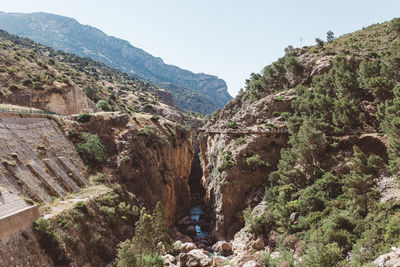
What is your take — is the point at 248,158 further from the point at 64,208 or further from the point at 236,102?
the point at 236,102

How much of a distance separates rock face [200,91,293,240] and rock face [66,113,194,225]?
10.8m

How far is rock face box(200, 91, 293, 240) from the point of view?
5094 centimetres

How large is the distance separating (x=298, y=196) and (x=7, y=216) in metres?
38.6

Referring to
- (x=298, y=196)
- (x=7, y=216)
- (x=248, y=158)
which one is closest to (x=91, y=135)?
(x=7, y=216)

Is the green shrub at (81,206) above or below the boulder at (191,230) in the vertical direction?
above

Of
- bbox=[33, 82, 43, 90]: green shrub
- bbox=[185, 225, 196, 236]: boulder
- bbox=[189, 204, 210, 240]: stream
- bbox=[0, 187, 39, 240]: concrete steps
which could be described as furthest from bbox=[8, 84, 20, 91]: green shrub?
bbox=[189, 204, 210, 240]: stream

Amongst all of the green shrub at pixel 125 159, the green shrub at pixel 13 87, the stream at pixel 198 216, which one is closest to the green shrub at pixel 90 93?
the green shrub at pixel 13 87

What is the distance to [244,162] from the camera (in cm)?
5356

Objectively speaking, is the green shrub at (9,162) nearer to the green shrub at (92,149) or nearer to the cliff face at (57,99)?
the green shrub at (92,149)

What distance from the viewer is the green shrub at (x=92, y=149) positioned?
44.5m

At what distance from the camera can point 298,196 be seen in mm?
40438

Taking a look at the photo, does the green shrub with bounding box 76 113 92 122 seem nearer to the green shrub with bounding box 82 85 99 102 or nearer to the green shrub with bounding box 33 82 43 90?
the green shrub with bounding box 33 82 43 90

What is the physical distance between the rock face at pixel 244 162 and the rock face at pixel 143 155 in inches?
427

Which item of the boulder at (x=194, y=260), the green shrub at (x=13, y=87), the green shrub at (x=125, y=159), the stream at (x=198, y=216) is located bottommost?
the stream at (x=198, y=216)
